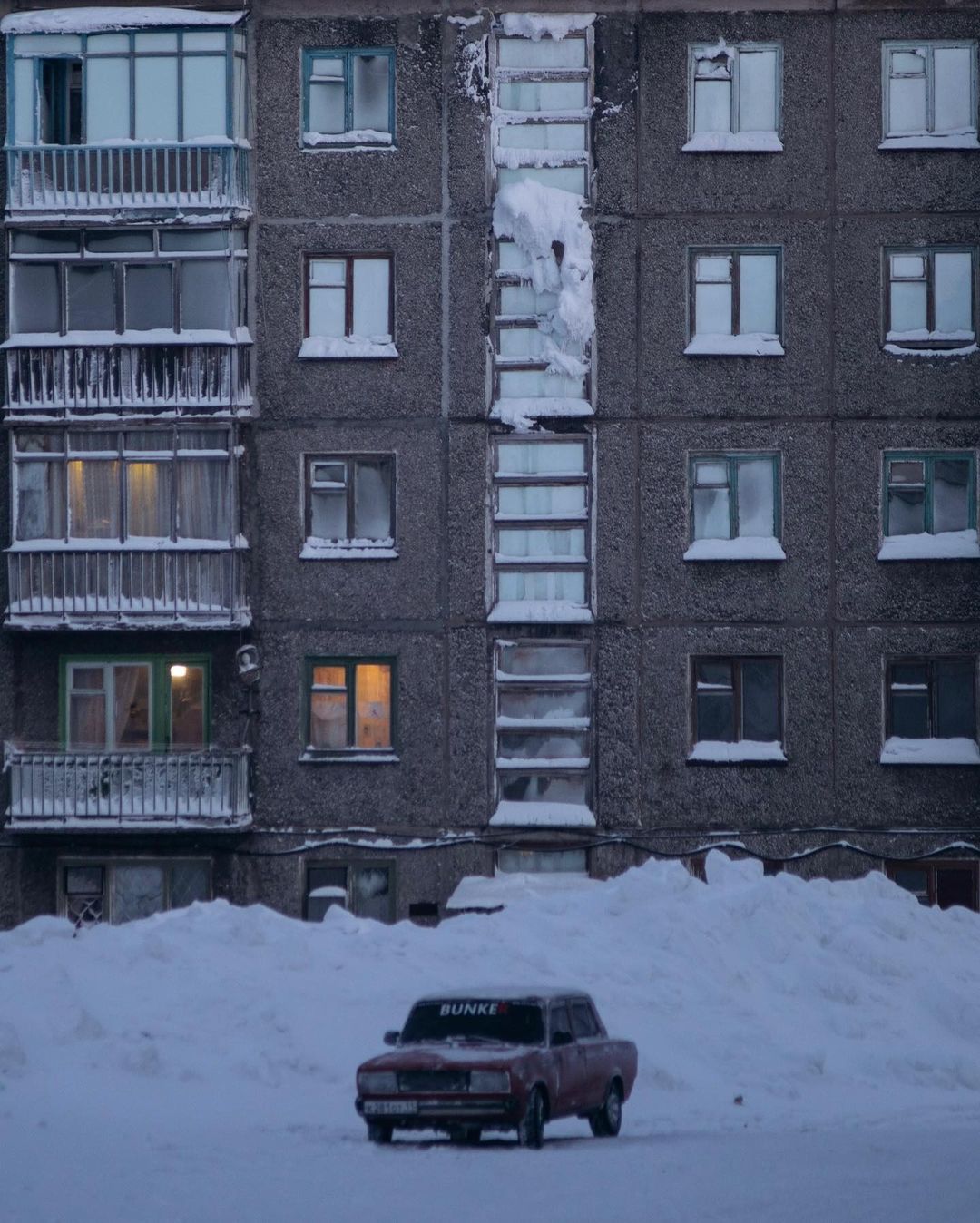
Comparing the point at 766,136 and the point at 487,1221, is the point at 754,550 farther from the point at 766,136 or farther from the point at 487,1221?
the point at 487,1221

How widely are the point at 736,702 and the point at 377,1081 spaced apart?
543 inches

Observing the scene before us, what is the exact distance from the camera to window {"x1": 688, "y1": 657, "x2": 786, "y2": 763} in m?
28.3

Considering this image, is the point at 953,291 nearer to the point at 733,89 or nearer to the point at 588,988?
the point at 733,89

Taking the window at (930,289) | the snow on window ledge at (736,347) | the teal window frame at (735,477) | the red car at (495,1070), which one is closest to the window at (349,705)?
the teal window frame at (735,477)

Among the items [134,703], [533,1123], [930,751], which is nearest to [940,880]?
[930,751]

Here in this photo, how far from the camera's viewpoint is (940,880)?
28.2 meters

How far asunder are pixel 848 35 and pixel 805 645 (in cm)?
883

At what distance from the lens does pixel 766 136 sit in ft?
93.1

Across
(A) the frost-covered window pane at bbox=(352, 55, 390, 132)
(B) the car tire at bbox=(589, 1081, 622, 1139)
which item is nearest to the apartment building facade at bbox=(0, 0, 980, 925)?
(A) the frost-covered window pane at bbox=(352, 55, 390, 132)

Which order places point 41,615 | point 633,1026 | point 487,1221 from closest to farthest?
point 487,1221 < point 633,1026 < point 41,615

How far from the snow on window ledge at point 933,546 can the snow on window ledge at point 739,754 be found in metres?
3.17

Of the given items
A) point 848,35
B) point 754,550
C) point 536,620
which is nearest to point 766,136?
point 848,35

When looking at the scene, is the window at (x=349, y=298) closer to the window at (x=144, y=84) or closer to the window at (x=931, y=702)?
the window at (x=144, y=84)

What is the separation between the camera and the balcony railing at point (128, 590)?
91.0ft
